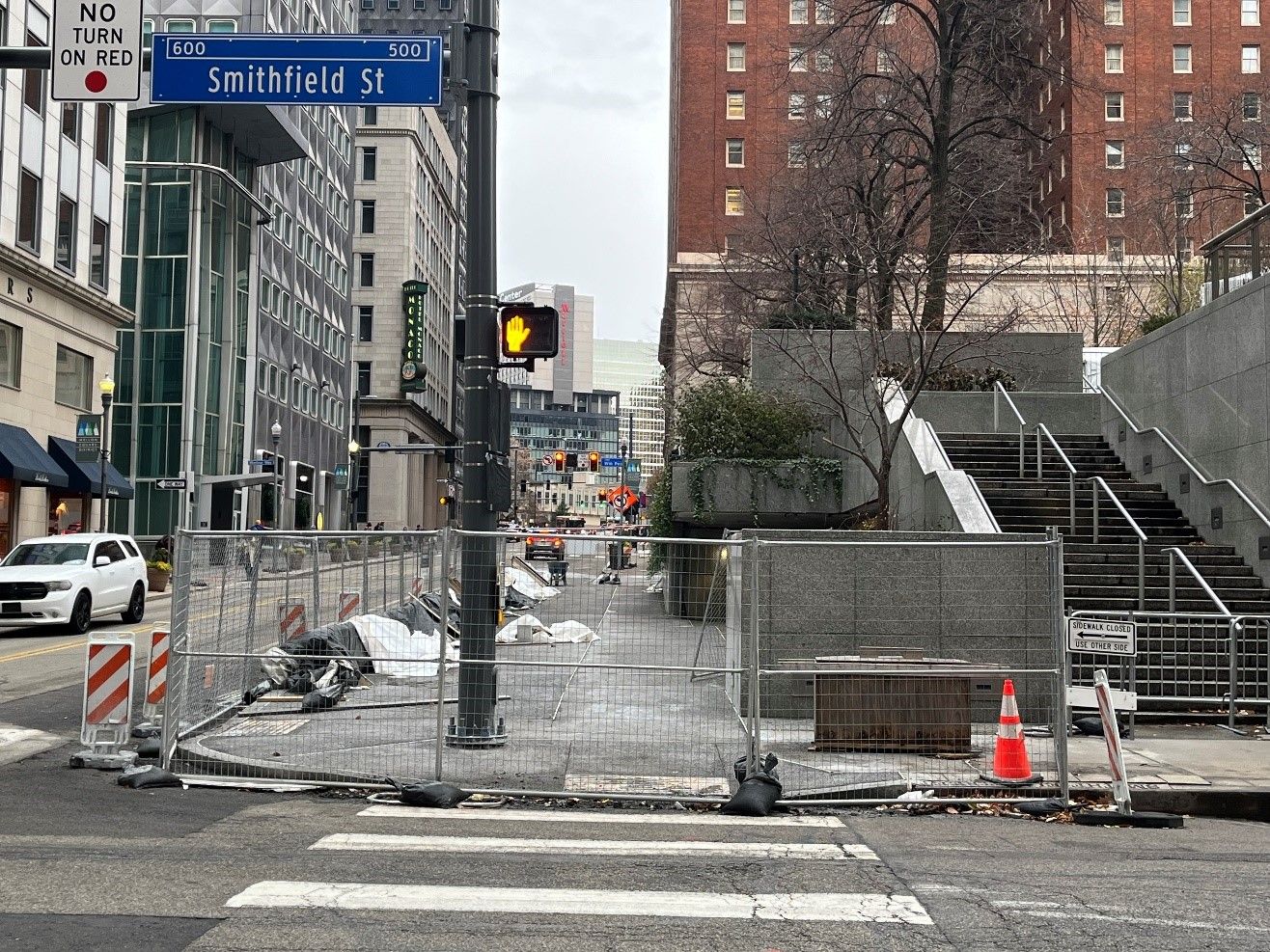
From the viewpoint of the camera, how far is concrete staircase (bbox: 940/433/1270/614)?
16219mm

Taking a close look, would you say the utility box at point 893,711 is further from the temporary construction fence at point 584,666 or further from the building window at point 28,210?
the building window at point 28,210

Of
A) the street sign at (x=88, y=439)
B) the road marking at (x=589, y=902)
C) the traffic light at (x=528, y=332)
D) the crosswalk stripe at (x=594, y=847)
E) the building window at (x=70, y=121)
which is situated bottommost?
the crosswalk stripe at (x=594, y=847)

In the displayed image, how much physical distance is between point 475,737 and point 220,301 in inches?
2074

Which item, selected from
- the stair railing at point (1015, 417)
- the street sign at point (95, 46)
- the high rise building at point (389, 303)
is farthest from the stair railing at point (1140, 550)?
the high rise building at point (389, 303)

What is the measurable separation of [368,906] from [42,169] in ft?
130

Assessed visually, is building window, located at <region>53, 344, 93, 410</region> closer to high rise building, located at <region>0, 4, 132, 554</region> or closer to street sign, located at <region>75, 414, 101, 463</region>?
high rise building, located at <region>0, 4, 132, 554</region>

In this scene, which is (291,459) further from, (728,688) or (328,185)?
(728,688)

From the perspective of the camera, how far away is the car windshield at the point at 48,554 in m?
23.9

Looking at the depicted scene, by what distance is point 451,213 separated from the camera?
422 ft

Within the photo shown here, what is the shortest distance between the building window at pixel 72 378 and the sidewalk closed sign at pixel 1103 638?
1508 inches

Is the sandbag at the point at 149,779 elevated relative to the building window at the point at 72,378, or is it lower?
lower

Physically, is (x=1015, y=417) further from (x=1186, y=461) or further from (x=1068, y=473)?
(x=1186, y=461)

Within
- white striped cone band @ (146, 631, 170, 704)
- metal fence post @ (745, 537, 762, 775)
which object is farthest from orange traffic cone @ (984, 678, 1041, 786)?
white striped cone band @ (146, 631, 170, 704)

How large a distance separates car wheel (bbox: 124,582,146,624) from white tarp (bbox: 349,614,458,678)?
51.7 feet
